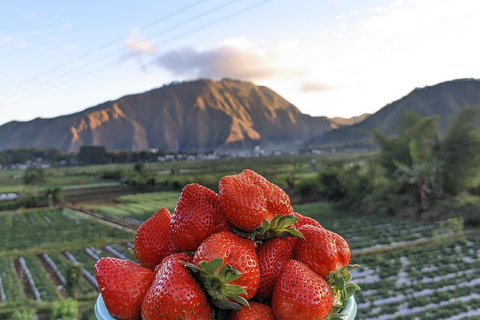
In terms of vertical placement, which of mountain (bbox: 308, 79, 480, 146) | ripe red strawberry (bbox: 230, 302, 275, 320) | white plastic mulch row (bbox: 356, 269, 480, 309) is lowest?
white plastic mulch row (bbox: 356, 269, 480, 309)

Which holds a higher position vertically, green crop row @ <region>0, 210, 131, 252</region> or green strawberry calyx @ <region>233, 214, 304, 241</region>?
green strawberry calyx @ <region>233, 214, 304, 241</region>

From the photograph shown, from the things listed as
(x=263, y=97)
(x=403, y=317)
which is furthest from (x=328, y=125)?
(x=403, y=317)

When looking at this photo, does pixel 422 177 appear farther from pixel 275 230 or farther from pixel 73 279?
pixel 275 230

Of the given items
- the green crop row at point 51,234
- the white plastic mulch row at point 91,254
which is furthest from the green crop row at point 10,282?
the white plastic mulch row at point 91,254

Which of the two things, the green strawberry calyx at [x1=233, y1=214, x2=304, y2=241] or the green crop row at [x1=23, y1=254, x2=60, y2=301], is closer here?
the green strawberry calyx at [x1=233, y1=214, x2=304, y2=241]

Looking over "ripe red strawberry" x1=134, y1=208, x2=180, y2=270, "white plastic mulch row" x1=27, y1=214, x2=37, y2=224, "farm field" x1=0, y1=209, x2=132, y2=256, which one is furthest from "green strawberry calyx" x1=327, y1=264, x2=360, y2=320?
"white plastic mulch row" x1=27, y1=214, x2=37, y2=224

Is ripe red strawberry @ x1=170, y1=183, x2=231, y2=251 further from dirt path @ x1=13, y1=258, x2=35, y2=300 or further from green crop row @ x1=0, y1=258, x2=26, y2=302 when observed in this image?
dirt path @ x1=13, y1=258, x2=35, y2=300
